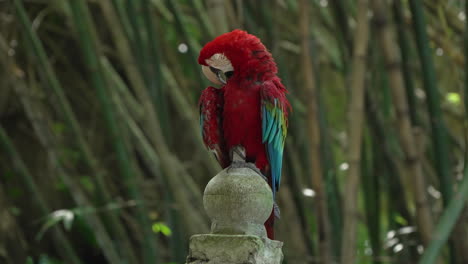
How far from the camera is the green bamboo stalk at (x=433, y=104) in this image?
2.66 m

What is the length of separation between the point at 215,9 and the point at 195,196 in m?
1.44

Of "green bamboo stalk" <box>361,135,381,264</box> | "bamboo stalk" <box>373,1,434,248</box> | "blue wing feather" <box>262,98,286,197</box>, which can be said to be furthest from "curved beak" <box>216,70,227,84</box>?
"green bamboo stalk" <box>361,135,381,264</box>

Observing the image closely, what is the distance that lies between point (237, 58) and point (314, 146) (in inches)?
42.3

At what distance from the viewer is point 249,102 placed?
1761mm

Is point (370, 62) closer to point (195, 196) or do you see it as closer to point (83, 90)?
point (195, 196)

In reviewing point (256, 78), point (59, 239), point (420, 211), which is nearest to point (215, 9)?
point (256, 78)

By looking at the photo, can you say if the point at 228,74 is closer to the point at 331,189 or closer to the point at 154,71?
the point at 154,71

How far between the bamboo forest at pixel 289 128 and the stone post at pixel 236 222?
78cm

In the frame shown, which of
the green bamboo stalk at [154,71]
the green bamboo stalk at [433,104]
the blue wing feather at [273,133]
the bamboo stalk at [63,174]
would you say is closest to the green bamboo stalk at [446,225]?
the green bamboo stalk at [433,104]

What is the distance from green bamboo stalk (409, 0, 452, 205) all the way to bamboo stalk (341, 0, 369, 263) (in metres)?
0.21

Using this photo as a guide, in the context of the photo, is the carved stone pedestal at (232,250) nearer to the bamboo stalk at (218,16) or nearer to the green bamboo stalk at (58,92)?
the bamboo stalk at (218,16)

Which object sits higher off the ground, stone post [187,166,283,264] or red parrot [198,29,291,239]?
red parrot [198,29,291,239]

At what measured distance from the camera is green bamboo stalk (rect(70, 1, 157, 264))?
3.24 m

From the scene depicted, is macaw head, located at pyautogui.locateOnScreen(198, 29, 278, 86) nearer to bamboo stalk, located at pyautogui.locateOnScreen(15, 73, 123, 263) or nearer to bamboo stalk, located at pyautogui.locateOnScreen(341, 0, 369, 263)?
bamboo stalk, located at pyautogui.locateOnScreen(341, 0, 369, 263)
